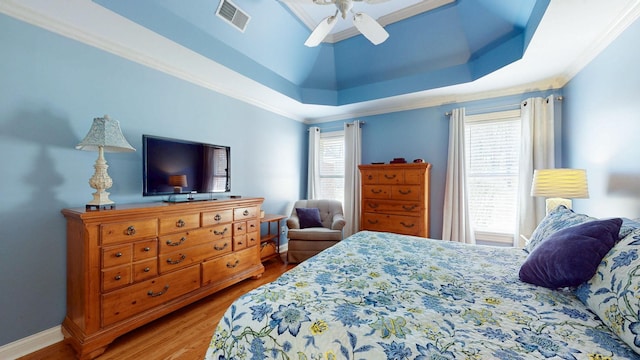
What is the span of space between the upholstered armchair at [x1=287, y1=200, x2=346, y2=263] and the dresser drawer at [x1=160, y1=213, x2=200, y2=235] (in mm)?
1482

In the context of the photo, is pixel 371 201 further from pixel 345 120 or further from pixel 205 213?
pixel 205 213

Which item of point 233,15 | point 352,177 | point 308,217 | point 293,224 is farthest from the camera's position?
point 352,177

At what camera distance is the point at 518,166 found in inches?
119

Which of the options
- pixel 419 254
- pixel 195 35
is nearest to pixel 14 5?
pixel 195 35

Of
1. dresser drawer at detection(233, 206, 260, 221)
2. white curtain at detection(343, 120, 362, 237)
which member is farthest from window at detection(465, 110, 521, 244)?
dresser drawer at detection(233, 206, 260, 221)

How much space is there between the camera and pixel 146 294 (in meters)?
1.96

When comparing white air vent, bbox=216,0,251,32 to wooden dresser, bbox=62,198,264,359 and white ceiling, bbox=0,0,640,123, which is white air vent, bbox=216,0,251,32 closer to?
white ceiling, bbox=0,0,640,123

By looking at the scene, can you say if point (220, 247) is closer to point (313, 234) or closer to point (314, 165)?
point (313, 234)

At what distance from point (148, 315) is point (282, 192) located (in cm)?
255

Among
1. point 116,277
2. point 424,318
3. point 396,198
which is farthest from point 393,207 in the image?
point 116,277

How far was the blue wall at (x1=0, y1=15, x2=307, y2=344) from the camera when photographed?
5.53 ft

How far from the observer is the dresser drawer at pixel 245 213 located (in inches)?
108

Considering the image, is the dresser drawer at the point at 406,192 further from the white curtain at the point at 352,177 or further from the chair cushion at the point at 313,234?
the chair cushion at the point at 313,234

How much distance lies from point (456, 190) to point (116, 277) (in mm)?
3863
